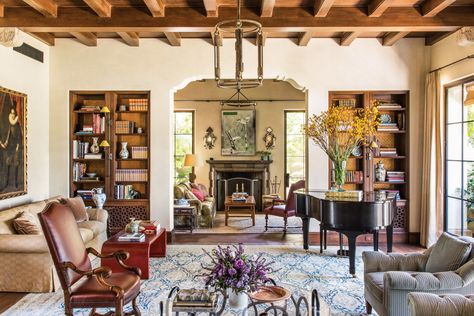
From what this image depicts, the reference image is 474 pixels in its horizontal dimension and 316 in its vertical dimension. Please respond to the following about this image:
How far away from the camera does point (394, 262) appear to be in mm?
3545

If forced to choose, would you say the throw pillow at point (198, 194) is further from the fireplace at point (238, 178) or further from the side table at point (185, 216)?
the fireplace at point (238, 178)

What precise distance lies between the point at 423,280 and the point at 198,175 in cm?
791

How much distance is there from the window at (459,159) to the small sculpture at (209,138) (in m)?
5.83

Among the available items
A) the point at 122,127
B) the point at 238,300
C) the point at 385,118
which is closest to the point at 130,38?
the point at 122,127

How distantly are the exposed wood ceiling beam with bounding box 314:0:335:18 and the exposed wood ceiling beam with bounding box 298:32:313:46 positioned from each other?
3.26 feet

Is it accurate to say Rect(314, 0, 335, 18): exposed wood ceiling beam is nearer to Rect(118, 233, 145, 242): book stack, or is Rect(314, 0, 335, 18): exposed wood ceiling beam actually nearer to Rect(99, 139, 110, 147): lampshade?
Rect(118, 233, 145, 242): book stack

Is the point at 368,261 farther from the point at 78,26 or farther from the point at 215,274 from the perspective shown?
the point at 78,26

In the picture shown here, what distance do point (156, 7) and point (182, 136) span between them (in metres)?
6.05

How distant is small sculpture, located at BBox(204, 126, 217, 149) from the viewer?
34.4 ft

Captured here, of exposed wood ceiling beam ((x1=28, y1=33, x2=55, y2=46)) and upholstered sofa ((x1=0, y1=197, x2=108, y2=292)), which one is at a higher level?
exposed wood ceiling beam ((x1=28, y1=33, x2=55, y2=46))

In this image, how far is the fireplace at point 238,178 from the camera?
10.3 m

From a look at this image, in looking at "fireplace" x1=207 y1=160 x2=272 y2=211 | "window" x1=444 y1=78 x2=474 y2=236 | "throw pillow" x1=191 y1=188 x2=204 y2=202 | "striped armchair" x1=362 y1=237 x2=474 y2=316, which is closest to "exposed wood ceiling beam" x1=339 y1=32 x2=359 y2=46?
"window" x1=444 y1=78 x2=474 y2=236

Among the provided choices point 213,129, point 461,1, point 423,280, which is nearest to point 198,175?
point 213,129

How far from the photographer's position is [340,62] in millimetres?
6598
